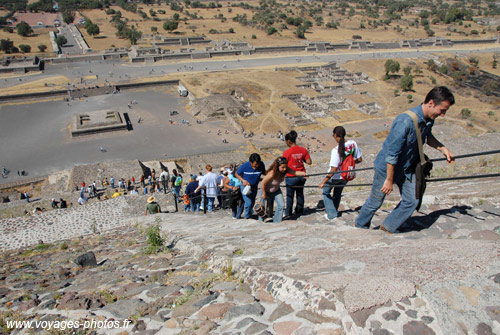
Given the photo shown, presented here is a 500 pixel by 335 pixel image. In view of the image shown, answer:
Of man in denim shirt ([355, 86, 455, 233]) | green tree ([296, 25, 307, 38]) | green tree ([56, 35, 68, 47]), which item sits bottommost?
man in denim shirt ([355, 86, 455, 233])

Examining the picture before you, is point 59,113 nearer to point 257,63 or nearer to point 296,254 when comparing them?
point 257,63

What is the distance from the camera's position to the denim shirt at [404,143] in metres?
3.59

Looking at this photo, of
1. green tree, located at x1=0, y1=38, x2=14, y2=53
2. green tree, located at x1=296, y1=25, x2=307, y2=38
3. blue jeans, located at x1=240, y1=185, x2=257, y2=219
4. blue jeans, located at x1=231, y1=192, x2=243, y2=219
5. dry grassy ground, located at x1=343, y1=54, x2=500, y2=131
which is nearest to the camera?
blue jeans, located at x1=240, y1=185, x2=257, y2=219

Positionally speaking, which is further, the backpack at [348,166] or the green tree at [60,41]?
the green tree at [60,41]

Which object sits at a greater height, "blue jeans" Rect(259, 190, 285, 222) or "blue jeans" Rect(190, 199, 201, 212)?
"blue jeans" Rect(259, 190, 285, 222)

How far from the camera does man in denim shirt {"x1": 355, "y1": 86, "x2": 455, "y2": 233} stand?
11.5 ft

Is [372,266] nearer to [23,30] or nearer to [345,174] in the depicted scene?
[345,174]

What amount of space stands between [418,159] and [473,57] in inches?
1946

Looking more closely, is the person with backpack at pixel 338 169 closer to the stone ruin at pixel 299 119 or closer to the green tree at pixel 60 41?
the stone ruin at pixel 299 119

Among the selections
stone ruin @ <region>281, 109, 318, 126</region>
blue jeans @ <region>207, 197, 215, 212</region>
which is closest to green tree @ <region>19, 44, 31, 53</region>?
stone ruin @ <region>281, 109, 318, 126</region>

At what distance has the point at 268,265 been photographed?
3.10m

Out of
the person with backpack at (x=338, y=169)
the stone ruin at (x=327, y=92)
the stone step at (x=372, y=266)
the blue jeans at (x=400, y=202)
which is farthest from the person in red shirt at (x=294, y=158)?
the stone ruin at (x=327, y=92)

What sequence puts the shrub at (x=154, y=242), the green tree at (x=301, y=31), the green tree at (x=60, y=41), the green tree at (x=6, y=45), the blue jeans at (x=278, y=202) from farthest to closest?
1. the green tree at (x=301, y=31)
2. the green tree at (x=60, y=41)
3. the green tree at (x=6, y=45)
4. the blue jeans at (x=278, y=202)
5. the shrub at (x=154, y=242)

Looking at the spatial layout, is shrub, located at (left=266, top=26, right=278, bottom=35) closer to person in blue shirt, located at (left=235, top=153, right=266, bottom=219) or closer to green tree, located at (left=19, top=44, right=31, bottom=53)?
A: green tree, located at (left=19, top=44, right=31, bottom=53)
